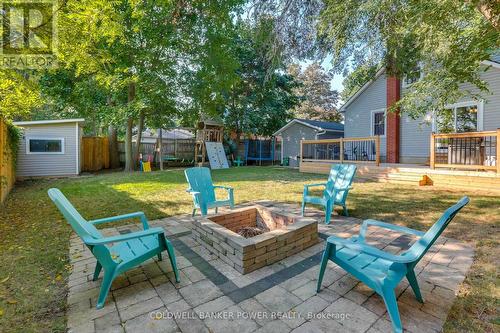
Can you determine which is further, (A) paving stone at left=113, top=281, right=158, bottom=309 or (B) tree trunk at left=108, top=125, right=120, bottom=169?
(B) tree trunk at left=108, top=125, right=120, bottom=169

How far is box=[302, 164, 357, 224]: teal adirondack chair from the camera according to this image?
4.45 metres

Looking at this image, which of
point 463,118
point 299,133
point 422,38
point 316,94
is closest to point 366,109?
point 463,118

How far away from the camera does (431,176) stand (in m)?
8.10

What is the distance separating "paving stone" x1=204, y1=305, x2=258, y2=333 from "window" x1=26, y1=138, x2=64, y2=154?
1312 centimetres

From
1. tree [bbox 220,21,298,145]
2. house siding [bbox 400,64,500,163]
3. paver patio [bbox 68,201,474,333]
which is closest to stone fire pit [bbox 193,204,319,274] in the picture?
paver patio [bbox 68,201,474,333]

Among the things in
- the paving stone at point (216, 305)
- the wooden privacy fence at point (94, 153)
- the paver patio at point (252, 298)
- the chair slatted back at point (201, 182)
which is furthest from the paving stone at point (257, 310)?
the wooden privacy fence at point (94, 153)

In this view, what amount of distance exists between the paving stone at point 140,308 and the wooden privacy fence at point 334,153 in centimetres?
991

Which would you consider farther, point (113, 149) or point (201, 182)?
point (113, 149)

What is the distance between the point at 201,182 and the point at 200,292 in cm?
236

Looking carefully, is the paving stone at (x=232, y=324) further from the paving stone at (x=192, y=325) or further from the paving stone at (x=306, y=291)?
the paving stone at (x=306, y=291)

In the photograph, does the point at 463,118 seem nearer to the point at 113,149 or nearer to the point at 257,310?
the point at 257,310

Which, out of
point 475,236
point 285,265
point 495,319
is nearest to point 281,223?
point 285,265

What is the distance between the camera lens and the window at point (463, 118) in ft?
31.6

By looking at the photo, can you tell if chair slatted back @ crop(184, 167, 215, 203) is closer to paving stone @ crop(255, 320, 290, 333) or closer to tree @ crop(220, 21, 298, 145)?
paving stone @ crop(255, 320, 290, 333)
